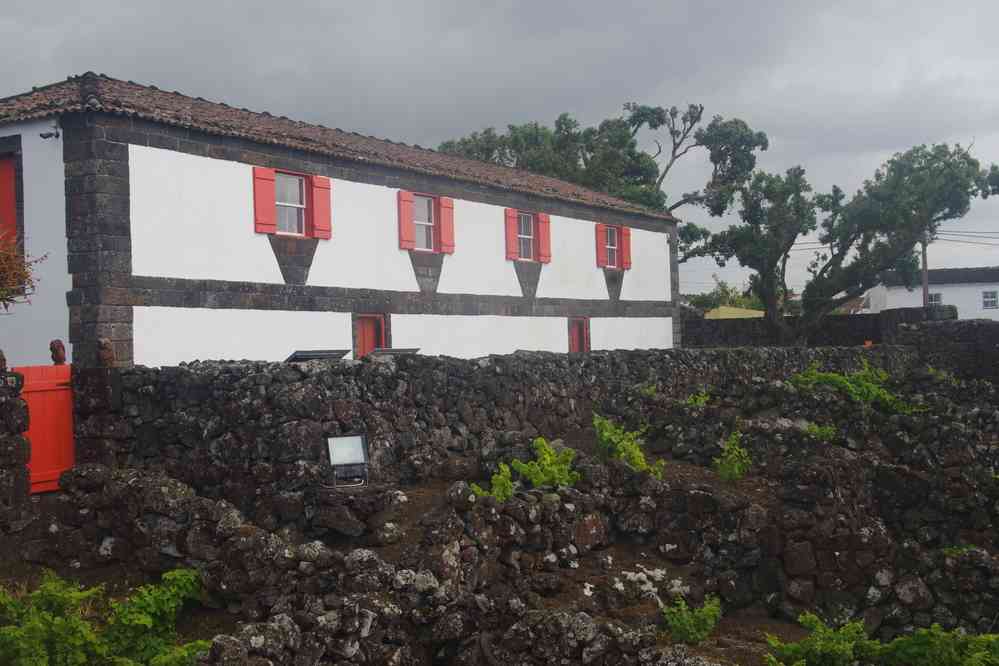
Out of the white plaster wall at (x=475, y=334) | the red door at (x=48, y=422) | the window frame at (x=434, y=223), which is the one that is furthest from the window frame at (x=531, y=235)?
the red door at (x=48, y=422)

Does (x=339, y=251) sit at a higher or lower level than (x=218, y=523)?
higher

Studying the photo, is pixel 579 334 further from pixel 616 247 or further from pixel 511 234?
pixel 511 234

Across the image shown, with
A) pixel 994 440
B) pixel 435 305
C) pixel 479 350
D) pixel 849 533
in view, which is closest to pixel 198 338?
pixel 435 305

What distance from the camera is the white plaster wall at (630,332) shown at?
24.8m

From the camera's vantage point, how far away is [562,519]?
31.2ft

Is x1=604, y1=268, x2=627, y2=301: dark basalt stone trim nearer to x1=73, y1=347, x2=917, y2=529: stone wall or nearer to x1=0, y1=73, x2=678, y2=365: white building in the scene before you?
x1=0, y1=73, x2=678, y2=365: white building

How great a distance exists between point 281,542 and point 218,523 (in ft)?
2.76

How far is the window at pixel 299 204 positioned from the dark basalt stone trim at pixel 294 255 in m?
0.14

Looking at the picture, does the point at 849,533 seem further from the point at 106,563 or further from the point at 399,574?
the point at 106,563

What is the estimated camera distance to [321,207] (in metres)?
17.4

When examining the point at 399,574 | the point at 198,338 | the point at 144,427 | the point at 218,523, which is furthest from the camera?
the point at 198,338

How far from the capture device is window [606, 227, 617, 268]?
25672mm

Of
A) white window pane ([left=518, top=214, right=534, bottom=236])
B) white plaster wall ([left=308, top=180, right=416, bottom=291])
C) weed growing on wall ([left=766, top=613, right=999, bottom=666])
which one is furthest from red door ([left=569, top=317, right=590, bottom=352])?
weed growing on wall ([left=766, top=613, right=999, bottom=666])

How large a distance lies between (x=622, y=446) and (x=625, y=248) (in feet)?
47.3
